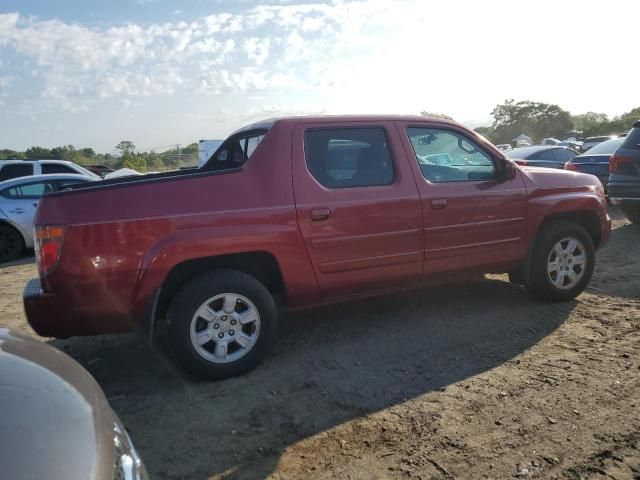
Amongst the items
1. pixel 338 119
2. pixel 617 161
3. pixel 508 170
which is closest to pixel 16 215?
pixel 338 119

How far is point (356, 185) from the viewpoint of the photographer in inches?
161

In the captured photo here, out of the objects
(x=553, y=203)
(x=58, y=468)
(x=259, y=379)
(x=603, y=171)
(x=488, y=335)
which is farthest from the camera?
(x=603, y=171)

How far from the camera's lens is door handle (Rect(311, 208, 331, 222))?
384cm

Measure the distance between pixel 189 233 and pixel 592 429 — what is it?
2.71 metres

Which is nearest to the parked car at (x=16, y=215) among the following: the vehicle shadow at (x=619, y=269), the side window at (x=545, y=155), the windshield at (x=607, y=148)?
the vehicle shadow at (x=619, y=269)

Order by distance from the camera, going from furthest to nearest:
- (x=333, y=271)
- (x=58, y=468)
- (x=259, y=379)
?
(x=333, y=271), (x=259, y=379), (x=58, y=468)

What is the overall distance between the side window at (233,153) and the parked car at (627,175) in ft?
21.3

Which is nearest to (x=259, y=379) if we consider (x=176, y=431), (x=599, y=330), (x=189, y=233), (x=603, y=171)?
(x=176, y=431)

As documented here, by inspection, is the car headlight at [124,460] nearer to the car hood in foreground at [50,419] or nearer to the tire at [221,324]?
the car hood in foreground at [50,419]

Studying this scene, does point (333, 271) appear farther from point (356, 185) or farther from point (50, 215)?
point (50, 215)

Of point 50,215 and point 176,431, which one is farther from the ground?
point 50,215

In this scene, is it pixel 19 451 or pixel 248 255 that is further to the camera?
pixel 248 255

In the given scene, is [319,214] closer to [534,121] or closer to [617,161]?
[617,161]

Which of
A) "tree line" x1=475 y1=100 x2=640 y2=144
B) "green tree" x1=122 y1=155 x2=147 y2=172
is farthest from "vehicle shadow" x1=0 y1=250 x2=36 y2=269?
"tree line" x1=475 y1=100 x2=640 y2=144
